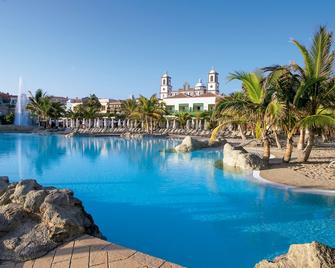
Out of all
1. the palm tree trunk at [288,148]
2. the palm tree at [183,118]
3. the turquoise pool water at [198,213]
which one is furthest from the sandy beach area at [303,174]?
the palm tree at [183,118]

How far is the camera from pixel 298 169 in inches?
426

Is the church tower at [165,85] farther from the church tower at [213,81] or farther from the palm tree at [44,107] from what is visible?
the palm tree at [44,107]

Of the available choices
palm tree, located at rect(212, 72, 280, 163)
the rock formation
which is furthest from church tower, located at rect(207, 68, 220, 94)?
palm tree, located at rect(212, 72, 280, 163)

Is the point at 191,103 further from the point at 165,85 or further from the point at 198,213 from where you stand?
the point at 198,213

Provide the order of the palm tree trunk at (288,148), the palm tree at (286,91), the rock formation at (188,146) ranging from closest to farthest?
the palm tree at (286,91), the palm tree trunk at (288,148), the rock formation at (188,146)

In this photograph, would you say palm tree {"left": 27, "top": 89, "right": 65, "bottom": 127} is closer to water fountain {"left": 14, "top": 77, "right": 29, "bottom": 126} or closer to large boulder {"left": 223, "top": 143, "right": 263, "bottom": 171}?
water fountain {"left": 14, "top": 77, "right": 29, "bottom": 126}

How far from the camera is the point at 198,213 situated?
688 centimetres

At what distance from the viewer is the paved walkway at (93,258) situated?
325 cm

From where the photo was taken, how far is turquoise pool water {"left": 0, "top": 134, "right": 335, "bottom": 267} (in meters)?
5.20

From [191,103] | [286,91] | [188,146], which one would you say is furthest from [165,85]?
[286,91]

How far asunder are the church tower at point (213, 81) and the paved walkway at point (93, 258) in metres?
84.4

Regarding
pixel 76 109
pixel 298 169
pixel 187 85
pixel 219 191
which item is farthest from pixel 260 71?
pixel 187 85

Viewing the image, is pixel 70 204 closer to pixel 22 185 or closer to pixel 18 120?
pixel 22 185

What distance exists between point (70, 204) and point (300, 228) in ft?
14.6
